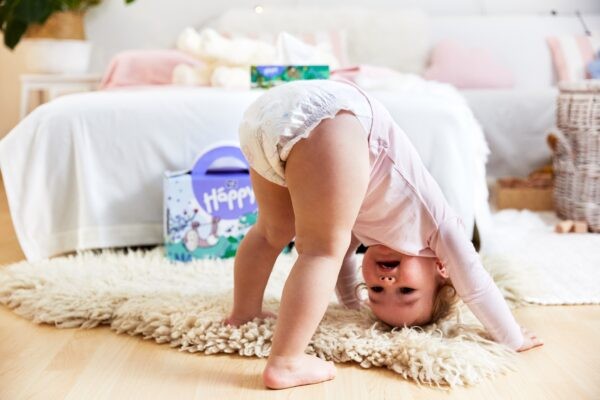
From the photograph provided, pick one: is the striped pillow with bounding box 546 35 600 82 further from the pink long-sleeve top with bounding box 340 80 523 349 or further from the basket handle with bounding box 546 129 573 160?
the pink long-sleeve top with bounding box 340 80 523 349

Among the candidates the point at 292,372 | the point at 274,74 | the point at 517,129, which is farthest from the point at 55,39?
the point at 292,372

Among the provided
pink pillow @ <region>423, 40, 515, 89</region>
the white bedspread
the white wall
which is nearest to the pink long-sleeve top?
the white bedspread

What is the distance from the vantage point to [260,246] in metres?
1.29

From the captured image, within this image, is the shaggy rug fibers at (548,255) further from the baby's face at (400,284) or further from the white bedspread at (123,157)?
the baby's face at (400,284)

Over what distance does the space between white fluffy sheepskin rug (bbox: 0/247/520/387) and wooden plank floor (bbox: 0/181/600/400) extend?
1.0 inches

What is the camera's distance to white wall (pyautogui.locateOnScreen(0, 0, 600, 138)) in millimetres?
4105

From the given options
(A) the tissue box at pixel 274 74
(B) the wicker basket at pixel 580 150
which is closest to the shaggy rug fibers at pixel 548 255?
(B) the wicker basket at pixel 580 150

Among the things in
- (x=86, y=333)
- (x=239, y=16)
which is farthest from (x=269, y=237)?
(x=239, y=16)

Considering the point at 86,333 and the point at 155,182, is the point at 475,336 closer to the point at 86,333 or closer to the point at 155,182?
the point at 86,333

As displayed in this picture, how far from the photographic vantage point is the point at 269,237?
1276mm

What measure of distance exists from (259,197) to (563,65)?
2875 millimetres

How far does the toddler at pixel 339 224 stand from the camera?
1.10 meters

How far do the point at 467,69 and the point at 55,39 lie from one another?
208cm

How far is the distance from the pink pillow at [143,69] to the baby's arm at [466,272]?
2.22 metres
